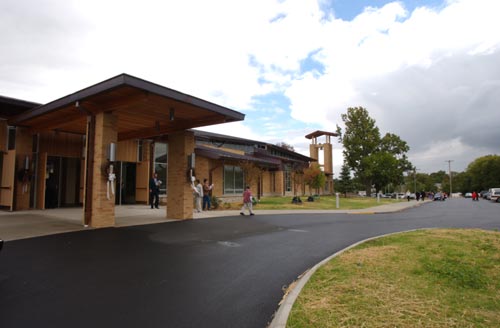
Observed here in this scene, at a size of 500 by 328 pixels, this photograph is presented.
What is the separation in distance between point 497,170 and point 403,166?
4265 cm

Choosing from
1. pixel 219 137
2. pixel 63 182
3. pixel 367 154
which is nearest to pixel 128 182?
pixel 63 182

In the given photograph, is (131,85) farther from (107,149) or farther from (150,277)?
(150,277)

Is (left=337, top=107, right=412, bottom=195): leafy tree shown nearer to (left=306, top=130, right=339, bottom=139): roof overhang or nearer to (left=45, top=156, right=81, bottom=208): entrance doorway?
(left=306, top=130, right=339, bottom=139): roof overhang

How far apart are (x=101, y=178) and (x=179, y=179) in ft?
11.3

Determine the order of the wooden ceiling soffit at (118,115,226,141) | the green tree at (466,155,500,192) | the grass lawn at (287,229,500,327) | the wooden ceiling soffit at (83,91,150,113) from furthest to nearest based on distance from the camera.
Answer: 1. the green tree at (466,155,500,192)
2. the wooden ceiling soffit at (118,115,226,141)
3. the wooden ceiling soffit at (83,91,150,113)
4. the grass lawn at (287,229,500,327)

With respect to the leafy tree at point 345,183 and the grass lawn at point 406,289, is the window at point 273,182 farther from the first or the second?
the grass lawn at point 406,289

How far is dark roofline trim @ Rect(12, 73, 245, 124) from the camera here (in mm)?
8469

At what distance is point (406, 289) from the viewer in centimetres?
445

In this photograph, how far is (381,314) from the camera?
3.59 m

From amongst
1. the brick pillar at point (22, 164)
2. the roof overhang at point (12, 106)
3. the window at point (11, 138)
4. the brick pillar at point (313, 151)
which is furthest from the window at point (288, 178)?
the window at point (11, 138)

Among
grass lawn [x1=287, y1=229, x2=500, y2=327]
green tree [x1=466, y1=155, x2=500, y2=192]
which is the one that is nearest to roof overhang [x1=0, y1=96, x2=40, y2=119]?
grass lawn [x1=287, y1=229, x2=500, y2=327]

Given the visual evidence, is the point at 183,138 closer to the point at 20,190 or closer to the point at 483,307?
the point at 20,190

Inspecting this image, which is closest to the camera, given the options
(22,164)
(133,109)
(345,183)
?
(133,109)

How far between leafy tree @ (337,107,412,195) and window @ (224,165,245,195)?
108ft
